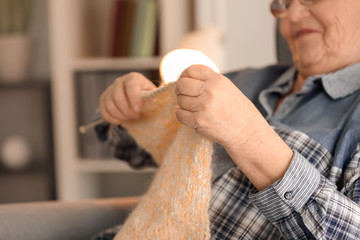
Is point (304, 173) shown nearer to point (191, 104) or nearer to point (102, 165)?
point (191, 104)

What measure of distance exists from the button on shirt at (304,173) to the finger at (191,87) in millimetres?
183

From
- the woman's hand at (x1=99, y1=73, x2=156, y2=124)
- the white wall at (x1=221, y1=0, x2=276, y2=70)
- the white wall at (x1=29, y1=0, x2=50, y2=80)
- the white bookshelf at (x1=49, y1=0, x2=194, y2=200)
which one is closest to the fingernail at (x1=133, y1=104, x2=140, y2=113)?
the woman's hand at (x1=99, y1=73, x2=156, y2=124)

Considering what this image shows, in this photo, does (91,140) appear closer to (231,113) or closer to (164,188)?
(164,188)

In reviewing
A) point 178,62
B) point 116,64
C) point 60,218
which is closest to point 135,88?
point 178,62

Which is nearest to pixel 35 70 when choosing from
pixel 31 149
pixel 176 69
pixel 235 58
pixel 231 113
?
pixel 31 149

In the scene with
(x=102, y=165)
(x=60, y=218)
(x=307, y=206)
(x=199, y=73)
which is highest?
(x=199, y=73)

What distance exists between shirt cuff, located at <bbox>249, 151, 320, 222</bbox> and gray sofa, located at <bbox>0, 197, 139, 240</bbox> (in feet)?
1.54

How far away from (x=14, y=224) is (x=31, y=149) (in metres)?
1.47

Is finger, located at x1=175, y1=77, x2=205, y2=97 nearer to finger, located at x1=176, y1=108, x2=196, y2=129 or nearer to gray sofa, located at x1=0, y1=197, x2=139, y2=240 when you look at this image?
finger, located at x1=176, y1=108, x2=196, y2=129

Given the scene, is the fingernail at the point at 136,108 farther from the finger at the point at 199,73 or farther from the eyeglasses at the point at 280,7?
the eyeglasses at the point at 280,7

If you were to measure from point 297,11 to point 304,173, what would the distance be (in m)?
0.44

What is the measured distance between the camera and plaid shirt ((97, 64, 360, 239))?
0.82 metres

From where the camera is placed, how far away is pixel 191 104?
0.78 meters

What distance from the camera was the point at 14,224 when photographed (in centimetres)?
107
